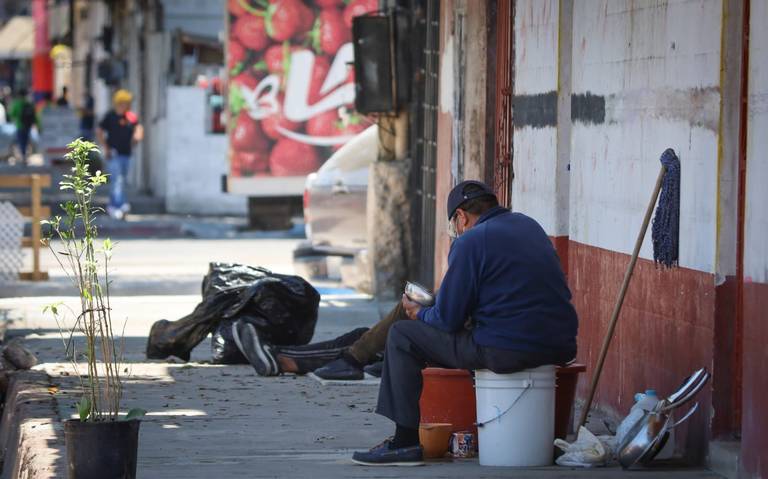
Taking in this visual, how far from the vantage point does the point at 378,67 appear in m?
15.7

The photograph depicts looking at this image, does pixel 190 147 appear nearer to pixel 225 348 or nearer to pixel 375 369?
pixel 225 348

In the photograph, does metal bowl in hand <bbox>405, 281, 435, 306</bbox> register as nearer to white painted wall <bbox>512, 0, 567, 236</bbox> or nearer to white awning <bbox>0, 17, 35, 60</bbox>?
white painted wall <bbox>512, 0, 567, 236</bbox>

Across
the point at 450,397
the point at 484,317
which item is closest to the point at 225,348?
the point at 450,397

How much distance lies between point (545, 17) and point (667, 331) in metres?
2.82

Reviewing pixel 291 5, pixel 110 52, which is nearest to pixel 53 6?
pixel 110 52

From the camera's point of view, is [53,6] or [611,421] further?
[53,6]

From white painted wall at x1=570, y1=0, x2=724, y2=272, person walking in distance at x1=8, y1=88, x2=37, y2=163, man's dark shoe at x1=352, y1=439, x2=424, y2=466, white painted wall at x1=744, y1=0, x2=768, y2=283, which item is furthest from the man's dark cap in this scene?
person walking in distance at x1=8, y1=88, x2=37, y2=163

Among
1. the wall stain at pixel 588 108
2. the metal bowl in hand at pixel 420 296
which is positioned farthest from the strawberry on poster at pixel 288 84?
the metal bowl in hand at pixel 420 296

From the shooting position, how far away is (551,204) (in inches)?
391

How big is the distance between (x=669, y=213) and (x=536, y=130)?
2.64 metres

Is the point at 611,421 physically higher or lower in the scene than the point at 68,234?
lower

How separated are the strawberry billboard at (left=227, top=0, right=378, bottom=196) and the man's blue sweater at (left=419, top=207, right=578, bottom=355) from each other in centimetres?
1403

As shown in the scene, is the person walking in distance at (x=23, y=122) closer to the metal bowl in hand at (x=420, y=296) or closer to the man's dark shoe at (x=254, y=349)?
the man's dark shoe at (x=254, y=349)

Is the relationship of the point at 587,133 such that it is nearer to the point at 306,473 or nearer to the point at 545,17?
the point at 545,17
